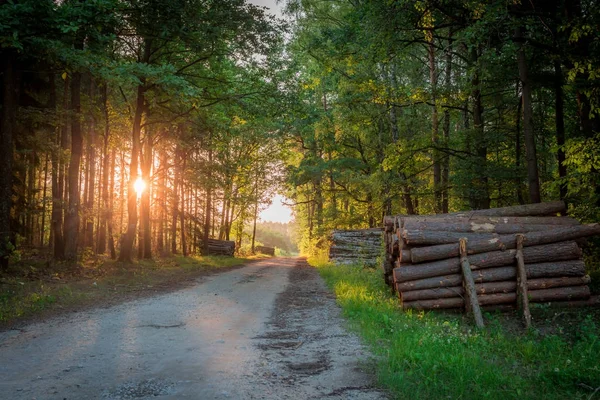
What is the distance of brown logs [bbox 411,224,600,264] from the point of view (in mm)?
8922

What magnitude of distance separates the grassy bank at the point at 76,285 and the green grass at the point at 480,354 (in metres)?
6.91

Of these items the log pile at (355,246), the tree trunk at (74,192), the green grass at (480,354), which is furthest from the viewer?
the log pile at (355,246)

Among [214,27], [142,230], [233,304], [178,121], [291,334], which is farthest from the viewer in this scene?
[142,230]

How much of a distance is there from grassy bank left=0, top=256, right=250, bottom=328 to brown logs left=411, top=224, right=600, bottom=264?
26.7 ft

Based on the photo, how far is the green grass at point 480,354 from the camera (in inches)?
184

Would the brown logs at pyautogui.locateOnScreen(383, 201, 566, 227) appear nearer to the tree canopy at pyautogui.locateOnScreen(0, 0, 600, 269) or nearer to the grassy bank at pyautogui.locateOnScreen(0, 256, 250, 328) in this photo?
the tree canopy at pyautogui.locateOnScreen(0, 0, 600, 269)

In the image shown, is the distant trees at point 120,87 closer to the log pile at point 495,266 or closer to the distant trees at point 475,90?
the distant trees at point 475,90

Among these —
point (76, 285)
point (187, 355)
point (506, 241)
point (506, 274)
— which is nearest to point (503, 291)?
point (506, 274)

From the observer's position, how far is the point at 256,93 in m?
17.9

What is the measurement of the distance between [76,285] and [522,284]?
39.5 ft

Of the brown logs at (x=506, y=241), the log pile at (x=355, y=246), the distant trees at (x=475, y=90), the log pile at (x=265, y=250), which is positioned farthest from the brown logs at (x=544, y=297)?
the log pile at (x=265, y=250)

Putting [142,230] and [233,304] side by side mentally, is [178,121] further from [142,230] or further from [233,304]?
[233,304]

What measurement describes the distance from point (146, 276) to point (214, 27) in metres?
9.73

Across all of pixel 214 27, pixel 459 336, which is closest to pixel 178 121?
pixel 214 27
